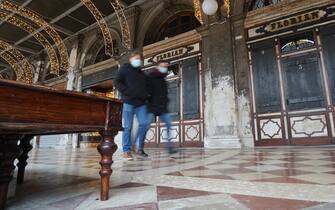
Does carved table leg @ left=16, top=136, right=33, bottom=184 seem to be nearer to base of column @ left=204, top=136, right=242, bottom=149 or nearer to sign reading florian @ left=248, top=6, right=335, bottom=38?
base of column @ left=204, top=136, right=242, bottom=149

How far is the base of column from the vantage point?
5.58m

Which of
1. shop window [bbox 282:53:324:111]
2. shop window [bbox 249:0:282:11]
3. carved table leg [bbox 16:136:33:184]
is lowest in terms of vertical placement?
carved table leg [bbox 16:136:33:184]

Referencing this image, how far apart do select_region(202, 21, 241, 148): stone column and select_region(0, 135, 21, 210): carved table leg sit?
16.6ft

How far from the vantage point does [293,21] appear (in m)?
5.63

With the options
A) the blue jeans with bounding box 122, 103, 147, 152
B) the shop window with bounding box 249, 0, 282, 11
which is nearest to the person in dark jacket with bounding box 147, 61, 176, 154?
the blue jeans with bounding box 122, 103, 147, 152

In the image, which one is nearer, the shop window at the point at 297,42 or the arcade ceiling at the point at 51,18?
the shop window at the point at 297,42

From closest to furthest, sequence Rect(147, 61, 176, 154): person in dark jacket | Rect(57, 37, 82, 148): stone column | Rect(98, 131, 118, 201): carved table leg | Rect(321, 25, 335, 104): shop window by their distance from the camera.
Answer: Rect(98, 131, 118, 201): carved table leg → Rect(147, 61, 176, 154): person in dark jacket → Rect(321, 25, 335, 104): shop window → Rect(57, 37, 82, 148): stone column

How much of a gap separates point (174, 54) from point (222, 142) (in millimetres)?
3340

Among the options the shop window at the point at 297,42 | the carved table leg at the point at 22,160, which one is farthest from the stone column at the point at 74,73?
the carved table leg at the point at 22,160

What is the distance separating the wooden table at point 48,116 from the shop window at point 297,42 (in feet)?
18.2

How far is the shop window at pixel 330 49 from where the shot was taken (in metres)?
5.02

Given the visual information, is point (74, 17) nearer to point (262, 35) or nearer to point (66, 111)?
point (262, 35)

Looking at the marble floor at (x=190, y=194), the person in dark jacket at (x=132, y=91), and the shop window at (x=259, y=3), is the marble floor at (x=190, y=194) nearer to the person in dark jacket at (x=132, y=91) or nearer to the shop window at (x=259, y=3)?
the person in dark jacket at (x=132, y=91)

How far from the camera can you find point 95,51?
10.7 metres
